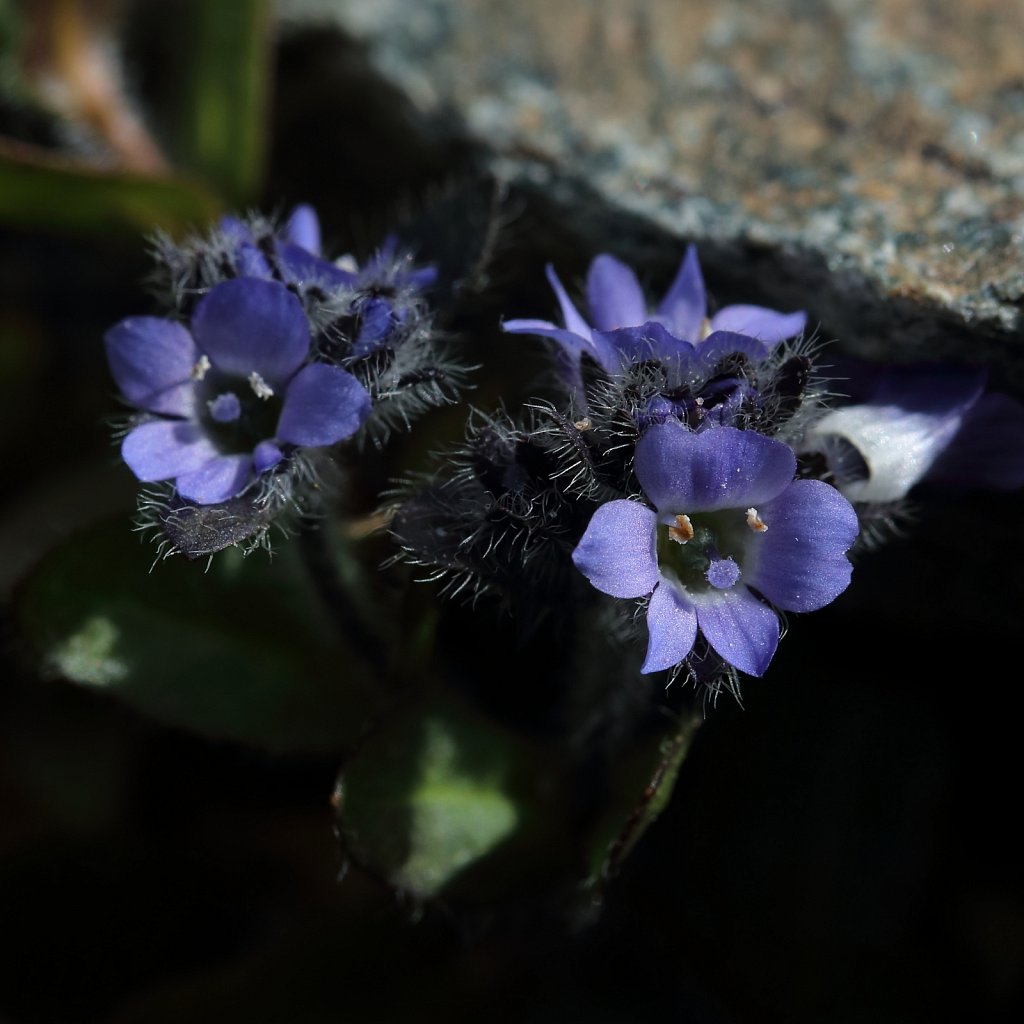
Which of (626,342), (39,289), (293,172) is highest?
(626,342)

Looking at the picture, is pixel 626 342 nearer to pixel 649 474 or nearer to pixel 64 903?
pixel 649 474

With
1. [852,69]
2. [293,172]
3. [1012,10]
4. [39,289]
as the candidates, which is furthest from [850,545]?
[39,289]

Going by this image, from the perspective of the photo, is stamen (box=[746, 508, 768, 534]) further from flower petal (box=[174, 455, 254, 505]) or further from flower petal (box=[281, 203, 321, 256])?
flower petal (box=[281, 203, 321, 256])

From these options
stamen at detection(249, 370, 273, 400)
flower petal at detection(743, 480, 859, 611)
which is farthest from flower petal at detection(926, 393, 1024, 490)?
stamen at detection(249, 370, 273, 400)

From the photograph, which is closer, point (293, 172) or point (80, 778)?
point (80, 778)

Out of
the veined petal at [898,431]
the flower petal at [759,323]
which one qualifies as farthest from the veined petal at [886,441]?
the flower petal at [759,323]

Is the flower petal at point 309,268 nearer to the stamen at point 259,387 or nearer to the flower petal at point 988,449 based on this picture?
the stamen at point 259,387
